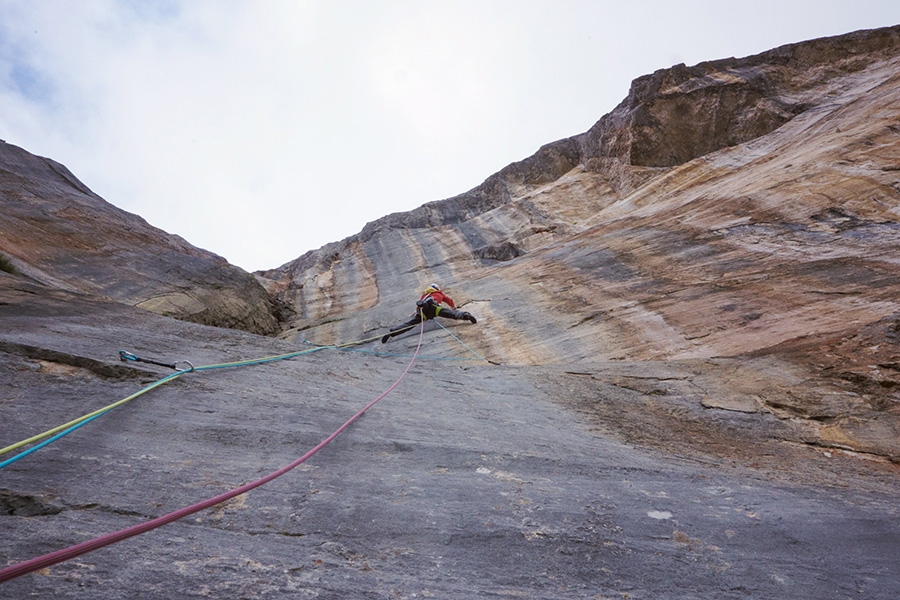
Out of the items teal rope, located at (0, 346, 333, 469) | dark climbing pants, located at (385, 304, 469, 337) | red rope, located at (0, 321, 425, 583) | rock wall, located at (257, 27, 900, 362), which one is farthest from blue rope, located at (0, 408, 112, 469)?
dark climbing pants, located at (385, 304, 469, 337)

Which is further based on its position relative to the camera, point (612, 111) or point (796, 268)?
point (612, 111)

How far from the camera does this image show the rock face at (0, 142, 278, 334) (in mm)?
9125

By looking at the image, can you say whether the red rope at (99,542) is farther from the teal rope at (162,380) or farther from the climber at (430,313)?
the climber at (430,313)

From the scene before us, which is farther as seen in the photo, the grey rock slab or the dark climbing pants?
the dark climbing pants

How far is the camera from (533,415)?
4.69m

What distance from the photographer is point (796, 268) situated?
7152 mm

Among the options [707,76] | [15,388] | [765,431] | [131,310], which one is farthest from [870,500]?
[707,76]

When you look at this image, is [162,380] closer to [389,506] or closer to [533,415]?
[389,506]

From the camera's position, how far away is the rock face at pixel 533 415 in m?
2.20

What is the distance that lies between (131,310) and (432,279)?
9.47 m

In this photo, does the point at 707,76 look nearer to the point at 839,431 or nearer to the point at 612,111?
the point at 612,111

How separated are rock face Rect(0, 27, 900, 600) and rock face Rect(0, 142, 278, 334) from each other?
10cm

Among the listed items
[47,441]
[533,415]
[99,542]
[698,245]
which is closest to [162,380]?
[47,441]

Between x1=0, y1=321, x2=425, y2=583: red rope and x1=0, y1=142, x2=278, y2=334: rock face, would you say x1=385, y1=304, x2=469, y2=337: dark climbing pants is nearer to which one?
x1=0, y1=142, x2=278, y2=334: rock face
